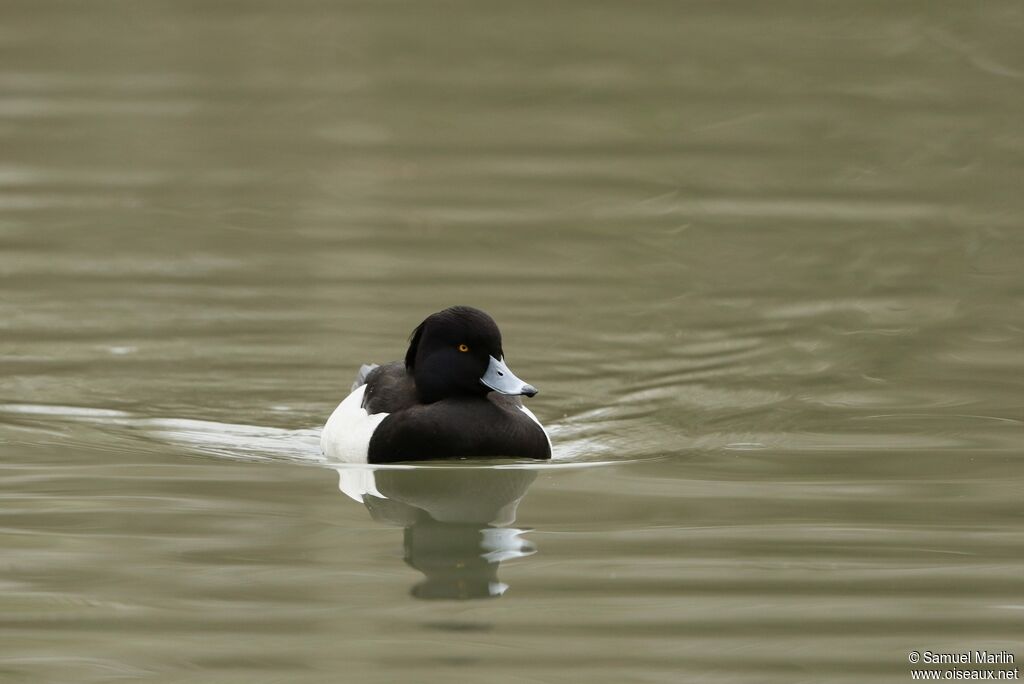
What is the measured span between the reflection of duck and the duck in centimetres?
12

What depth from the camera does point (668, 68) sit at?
59.1ft

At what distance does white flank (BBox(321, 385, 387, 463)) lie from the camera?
8.97 metres

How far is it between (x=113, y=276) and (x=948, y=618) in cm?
733

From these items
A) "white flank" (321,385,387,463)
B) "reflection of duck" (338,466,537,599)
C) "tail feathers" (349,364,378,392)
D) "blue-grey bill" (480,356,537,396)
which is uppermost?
"blue-grey bill" (480,356,537,396)

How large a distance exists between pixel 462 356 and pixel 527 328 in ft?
8.82

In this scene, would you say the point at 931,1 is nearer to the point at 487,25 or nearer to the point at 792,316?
the point at 487,25

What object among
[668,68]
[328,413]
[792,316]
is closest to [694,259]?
[792,316]

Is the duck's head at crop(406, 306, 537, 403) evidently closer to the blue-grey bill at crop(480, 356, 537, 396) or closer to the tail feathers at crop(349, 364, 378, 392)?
the blue-grey bill at crop(480, 356, 537, 396)

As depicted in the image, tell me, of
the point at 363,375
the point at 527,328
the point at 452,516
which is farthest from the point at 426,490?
the point at 527,328

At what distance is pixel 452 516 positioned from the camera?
810 cm

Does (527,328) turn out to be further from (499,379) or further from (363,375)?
(499,379)

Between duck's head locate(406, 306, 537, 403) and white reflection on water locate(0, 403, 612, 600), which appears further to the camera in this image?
duck's head locate(406, 306, 537, 403)

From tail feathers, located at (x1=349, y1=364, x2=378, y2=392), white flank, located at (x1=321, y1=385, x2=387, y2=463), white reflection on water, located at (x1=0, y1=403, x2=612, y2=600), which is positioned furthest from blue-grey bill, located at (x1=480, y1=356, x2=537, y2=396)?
tail feathers, located at (x1=349, y1=364, x2=378, y2=392)

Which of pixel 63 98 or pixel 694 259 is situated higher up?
pixel 63 98
